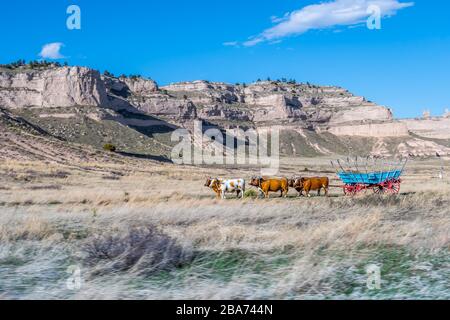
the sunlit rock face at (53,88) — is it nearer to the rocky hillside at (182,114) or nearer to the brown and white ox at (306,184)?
the rocky hillside at (182,114)

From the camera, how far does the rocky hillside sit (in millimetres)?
105688

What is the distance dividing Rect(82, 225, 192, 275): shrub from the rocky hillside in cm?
8049

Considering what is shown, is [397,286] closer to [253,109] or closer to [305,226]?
[305,226]

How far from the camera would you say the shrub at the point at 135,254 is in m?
6.86

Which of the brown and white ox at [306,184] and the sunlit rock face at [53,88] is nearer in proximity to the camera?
the brown and white ox at [306,184]

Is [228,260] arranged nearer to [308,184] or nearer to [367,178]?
[308,184]
